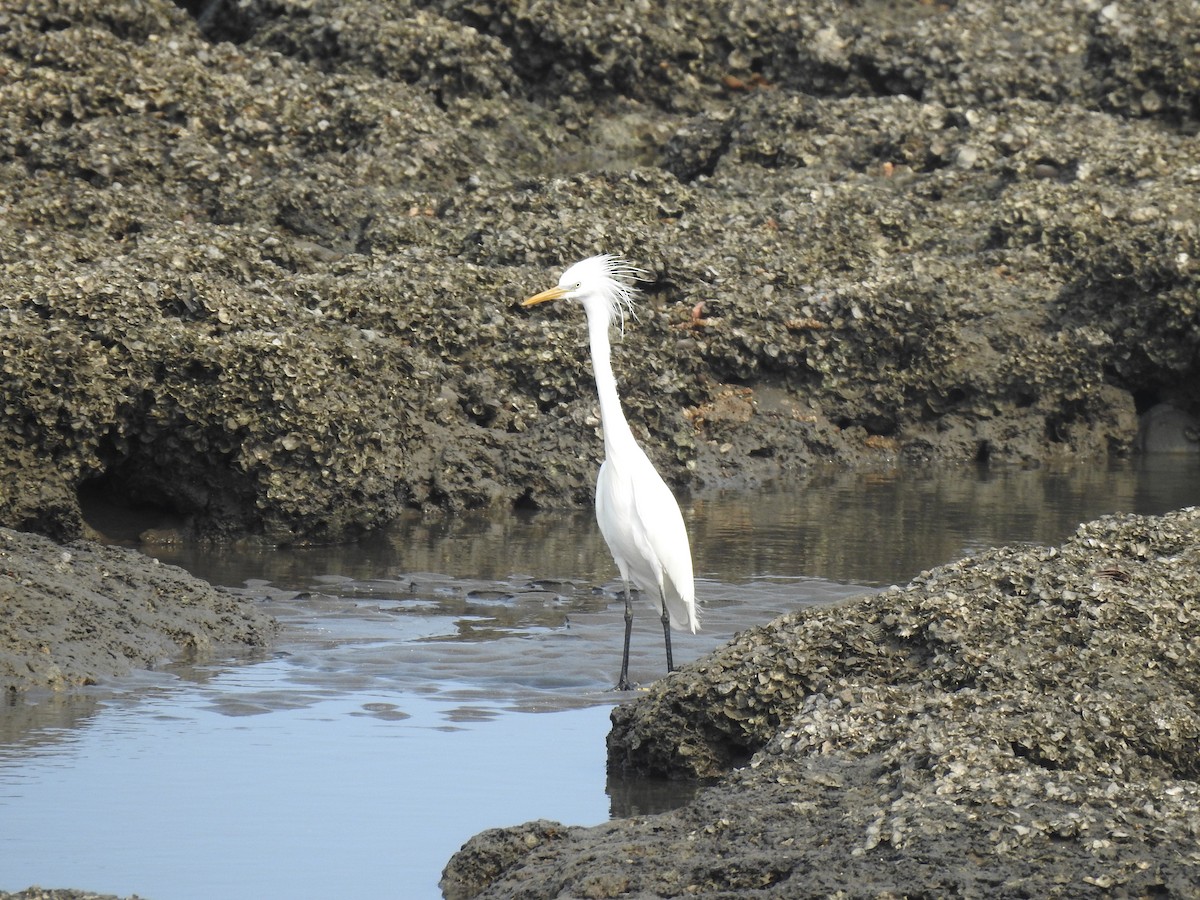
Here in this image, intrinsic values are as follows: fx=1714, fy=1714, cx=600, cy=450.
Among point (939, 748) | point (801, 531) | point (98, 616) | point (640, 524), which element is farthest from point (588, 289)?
point (939, 748)

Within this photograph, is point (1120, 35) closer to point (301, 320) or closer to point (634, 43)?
point (634, 43)

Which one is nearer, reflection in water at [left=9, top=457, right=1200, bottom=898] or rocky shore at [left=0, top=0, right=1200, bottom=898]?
rocky shore at [left=0, top=0, right=1200, bottom=898]

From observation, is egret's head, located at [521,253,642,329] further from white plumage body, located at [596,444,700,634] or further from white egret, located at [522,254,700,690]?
white plumage body, located at [596,444,700,634]

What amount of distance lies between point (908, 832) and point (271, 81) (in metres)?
14.9

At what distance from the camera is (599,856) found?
14.6 ft

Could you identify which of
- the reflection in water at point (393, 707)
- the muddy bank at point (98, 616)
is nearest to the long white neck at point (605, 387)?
the reflection in water at point (393, 707)

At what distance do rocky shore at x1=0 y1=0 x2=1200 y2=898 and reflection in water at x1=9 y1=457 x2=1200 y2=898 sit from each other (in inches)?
16.0

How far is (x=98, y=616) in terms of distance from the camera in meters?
7.83

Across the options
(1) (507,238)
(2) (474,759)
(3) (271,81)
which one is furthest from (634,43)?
(2) (474,759)

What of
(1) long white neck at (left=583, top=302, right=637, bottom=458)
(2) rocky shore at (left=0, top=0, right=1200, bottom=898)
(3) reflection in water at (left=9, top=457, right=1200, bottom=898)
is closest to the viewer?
(2) rocky shore at (left=0, top=0, right=1200, bottom=898)

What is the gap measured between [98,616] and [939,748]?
177 inches

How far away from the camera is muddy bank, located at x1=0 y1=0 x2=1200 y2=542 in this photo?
36.6 ft

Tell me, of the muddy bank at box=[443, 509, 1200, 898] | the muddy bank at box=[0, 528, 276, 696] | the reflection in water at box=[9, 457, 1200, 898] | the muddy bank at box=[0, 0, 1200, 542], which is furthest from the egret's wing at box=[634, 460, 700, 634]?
Answer: the muddy bank at box=[0, 0, 1200, 542]

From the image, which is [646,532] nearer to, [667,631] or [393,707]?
[667,631]
